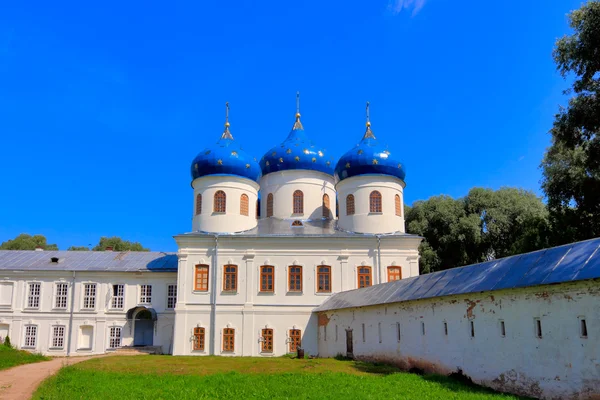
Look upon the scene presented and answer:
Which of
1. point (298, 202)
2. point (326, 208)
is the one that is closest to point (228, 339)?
point (298, 202)

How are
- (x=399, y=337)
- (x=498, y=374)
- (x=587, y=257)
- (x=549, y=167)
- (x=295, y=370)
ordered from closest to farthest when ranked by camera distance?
(x=587, y=257) < (x=498, y=374) < (x=295, y=370) < (x=399, y=337) < (x=549, y=167)

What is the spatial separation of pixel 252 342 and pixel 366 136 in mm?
11991

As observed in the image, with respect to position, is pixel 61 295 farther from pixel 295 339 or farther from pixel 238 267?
pixel 295 339

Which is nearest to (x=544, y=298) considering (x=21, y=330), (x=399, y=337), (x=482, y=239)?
(x=399, y=337)

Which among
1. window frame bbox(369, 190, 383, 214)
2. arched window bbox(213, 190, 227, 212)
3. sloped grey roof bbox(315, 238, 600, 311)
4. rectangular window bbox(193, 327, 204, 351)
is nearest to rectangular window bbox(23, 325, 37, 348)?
rectangular window bbox(193, 327, 204, 351)

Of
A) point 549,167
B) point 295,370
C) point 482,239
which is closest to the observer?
point 295,370

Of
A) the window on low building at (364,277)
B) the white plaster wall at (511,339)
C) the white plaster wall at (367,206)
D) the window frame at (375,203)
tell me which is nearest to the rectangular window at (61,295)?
the white plaster wall at (367,206)

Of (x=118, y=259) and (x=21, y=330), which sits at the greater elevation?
(x=118, y=259)

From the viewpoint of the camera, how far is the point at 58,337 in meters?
26.3

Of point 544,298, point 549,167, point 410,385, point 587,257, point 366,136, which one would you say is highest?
point 366,136

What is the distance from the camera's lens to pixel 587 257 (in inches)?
400

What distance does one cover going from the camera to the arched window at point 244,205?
83.3 ft

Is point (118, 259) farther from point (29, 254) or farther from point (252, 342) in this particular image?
point (252, 342)

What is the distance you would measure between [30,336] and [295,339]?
1357cm
